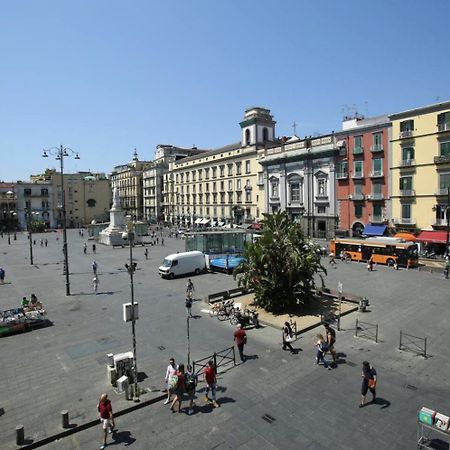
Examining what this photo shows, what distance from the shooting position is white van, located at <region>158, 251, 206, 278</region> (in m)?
29.4

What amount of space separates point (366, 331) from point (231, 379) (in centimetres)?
771

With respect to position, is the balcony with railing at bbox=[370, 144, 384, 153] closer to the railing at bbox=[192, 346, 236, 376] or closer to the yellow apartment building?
the yellow apartment building

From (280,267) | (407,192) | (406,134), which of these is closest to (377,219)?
(407,192)

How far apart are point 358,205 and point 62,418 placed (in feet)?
145

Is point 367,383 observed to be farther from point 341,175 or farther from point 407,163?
point 341,175

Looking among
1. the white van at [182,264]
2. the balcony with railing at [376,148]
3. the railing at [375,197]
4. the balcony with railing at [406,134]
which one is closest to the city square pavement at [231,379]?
the white van at [182,264]

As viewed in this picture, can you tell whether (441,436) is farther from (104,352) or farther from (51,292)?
(51,292)

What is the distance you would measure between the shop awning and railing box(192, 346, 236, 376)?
115ft

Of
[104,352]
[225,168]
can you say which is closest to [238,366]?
[104,352]

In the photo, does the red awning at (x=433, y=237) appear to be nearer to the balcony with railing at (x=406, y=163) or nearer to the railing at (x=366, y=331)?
the balcony with railing at (x=406, y=163)

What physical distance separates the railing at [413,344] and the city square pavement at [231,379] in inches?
12.5

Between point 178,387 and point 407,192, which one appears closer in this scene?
point 178,387

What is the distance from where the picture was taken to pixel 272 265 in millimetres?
19531

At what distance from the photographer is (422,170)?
1577 inches
